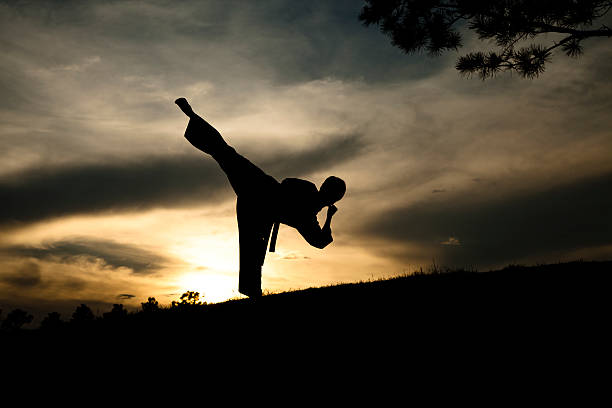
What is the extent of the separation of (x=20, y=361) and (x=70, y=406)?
78.6 inches

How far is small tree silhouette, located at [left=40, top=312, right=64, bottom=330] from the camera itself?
7.33 meters

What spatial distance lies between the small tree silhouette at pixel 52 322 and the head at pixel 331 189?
500cm

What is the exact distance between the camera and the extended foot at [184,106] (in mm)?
5777

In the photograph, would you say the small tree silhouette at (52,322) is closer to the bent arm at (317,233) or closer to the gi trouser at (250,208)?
the gi trouser at (250,208)

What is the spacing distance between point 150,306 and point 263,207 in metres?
3.38

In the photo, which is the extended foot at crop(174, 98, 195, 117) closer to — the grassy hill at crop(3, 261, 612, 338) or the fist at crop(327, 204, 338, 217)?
the fist at crop(327, 204, 338, 217)

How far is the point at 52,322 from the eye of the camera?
24.9 feet

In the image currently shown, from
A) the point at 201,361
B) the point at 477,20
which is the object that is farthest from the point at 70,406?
the point at 477,20

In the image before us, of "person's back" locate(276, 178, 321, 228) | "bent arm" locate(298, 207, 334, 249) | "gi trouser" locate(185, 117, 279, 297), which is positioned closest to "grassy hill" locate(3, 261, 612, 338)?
"gi trouser" locate(185, 117, 279, 297)

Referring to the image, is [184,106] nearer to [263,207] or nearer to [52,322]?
[263,207]

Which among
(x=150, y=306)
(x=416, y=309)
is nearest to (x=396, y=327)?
(x=416, y=309)

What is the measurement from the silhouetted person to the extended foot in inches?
24.9

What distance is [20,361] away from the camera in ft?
16.7

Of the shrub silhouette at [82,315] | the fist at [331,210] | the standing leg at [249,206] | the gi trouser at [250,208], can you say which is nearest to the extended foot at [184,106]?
the standing leg at [249,206]
